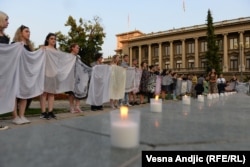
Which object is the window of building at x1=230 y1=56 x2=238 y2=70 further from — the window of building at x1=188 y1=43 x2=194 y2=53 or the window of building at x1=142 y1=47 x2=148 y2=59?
the window of building at x1=142 y1=47 x2=148 y2=59

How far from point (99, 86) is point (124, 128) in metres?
5.79

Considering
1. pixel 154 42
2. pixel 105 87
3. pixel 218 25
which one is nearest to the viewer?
pixel 105 87

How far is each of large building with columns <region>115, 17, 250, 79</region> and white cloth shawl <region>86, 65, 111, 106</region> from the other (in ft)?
162

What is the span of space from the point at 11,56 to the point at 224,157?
12.6 ft

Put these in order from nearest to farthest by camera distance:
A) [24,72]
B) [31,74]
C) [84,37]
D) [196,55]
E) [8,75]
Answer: [8,75], [24,72], [31,74], [84,37], [196,55]

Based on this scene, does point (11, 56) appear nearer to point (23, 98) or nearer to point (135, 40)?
point (23, 98)

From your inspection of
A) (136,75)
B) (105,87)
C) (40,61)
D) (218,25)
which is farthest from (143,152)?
(218,25)

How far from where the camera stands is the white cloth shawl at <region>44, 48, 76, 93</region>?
502 cm

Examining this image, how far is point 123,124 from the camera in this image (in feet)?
4.94

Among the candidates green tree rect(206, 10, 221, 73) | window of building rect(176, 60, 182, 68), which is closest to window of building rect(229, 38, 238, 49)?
green tree rect(206, 10, 221, 73)

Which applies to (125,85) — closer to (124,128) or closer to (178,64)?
(124,128)

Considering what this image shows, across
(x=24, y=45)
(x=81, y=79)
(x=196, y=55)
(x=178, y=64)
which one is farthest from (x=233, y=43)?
(x=24, y=45)

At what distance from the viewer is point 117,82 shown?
8008 mm

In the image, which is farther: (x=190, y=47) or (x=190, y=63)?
(x=190, y=47)
